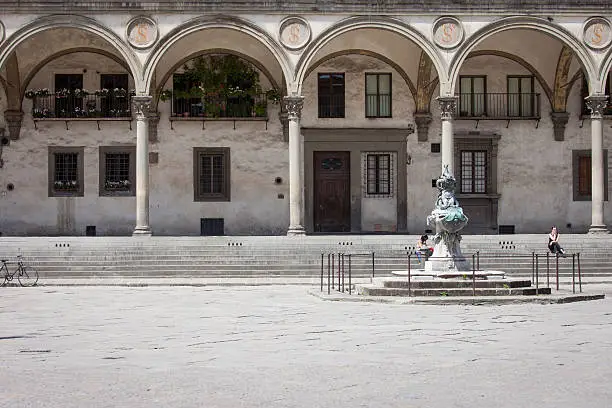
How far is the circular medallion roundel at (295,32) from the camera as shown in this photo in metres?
29.1

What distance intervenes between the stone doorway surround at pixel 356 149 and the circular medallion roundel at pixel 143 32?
7264mm

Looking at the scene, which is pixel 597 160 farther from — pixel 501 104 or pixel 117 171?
pixel 117 171

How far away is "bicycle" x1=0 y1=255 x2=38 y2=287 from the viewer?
79.4 ft

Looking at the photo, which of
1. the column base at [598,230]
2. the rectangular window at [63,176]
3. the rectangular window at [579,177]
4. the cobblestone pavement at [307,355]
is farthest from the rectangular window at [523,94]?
the cobblestone pavement at [307,355]

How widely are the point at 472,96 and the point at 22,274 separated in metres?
17.2

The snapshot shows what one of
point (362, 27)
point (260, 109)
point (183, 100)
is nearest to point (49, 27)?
point (183, 100)

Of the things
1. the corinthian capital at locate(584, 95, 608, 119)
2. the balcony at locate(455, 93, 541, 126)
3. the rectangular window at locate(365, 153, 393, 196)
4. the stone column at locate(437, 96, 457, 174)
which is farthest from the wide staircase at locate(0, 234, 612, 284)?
the balcony at locate(455, 93, 541, 126)

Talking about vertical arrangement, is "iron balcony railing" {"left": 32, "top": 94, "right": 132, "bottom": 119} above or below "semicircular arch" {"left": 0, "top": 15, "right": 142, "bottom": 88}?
below

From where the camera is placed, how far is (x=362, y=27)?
2925 centimetres

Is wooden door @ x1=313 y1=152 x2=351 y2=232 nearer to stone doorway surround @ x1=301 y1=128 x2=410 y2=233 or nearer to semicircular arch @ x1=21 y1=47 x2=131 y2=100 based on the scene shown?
stone doorway surround @ x1=301 y1=128 x2=410 y2=233

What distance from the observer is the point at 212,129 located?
112ft

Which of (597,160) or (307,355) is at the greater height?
(597,160)

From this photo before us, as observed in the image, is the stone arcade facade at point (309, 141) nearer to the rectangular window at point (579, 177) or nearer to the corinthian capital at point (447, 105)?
the rectangular window at point (579, 177)

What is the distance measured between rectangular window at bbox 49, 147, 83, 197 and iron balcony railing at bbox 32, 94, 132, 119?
1213 mm
